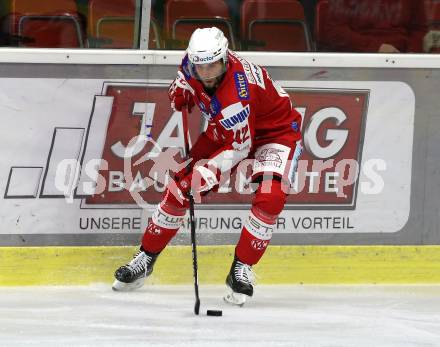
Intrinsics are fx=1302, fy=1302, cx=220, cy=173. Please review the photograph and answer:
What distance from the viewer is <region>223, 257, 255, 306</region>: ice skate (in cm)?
646

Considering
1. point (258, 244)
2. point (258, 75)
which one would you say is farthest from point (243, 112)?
point (258, 244)

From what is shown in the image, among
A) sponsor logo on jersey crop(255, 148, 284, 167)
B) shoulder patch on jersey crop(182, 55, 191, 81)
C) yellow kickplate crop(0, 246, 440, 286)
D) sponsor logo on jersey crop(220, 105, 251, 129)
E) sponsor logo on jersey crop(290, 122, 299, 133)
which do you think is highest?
shoulder patch on jersey crop(182, 55, 191, 81)

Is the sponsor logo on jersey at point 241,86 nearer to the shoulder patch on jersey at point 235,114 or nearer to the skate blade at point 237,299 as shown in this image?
the shoulder patch on jersey at point 235,114

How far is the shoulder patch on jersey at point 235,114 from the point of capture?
6.28 meters

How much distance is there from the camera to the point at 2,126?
6.98 metres

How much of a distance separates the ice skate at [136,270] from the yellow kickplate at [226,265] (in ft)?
0.94

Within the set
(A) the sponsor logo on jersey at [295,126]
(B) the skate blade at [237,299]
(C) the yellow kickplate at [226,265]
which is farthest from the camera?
(C) the yellow kickplate at [226,265]

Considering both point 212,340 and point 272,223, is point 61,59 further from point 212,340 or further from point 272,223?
point 212,340

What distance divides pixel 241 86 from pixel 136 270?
1176 mm

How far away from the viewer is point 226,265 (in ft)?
23.7

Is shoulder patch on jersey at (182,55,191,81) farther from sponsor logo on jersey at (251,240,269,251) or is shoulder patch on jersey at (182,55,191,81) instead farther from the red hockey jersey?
sponsor logo on jersey at (251,240,269,251)

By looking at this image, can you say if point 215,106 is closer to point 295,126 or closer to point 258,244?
point 295,126

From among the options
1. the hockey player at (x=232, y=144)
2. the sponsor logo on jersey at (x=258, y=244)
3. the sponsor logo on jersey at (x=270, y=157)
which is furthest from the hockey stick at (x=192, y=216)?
the sponsor logo on jersey at (x=270, y=157)

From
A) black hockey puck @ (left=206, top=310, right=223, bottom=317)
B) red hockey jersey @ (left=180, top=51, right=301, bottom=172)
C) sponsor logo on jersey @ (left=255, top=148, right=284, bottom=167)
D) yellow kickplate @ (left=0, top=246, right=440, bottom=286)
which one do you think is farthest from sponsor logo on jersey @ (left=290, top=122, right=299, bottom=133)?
black hockey puck @ (left=206, top=310, right=223, bottom=317)
